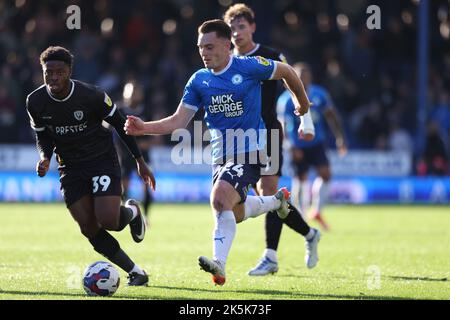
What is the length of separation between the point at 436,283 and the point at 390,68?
17.7 metres

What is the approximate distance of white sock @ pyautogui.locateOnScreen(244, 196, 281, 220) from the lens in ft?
28.6

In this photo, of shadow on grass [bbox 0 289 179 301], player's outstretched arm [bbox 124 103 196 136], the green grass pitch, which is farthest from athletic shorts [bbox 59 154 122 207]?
shadow on grass [bbox 0 289 179 301]

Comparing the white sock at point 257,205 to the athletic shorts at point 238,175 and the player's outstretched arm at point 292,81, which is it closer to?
the athletic shorts at point 238,175

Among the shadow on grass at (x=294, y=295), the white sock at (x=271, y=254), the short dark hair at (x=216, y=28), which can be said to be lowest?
the shadow on grass at (x=294, y=295)

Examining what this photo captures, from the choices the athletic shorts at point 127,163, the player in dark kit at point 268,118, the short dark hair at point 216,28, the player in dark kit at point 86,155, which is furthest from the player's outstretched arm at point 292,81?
the athletic shorts at point 127,163

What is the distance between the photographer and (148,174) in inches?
344

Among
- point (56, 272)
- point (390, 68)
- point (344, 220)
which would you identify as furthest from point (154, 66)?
point (56, 272)

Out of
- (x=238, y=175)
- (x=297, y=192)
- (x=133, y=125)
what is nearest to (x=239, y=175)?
(x=238, y=175)

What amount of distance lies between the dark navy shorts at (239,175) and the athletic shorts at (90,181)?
2.95ft

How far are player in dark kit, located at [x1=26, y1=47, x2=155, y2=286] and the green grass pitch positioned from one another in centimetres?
50

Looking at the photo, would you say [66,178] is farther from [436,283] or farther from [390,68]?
[390,68]

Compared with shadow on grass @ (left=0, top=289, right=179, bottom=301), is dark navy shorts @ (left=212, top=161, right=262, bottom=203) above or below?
above

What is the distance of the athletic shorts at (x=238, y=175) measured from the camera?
837 centimetres

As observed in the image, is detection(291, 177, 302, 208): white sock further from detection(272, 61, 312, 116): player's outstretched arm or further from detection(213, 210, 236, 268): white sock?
detection(213, 210, 236, 268): white sock
